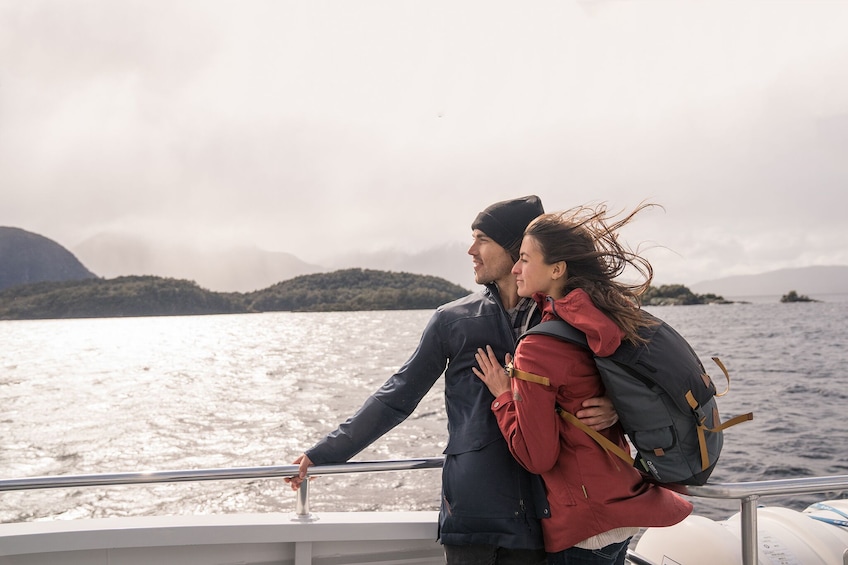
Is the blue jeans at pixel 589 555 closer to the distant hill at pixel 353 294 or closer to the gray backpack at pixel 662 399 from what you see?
the gray backpack at pixel 662 399

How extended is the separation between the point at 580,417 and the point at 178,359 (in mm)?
46342

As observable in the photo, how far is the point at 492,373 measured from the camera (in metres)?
1.83

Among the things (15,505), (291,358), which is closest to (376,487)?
(15,505)

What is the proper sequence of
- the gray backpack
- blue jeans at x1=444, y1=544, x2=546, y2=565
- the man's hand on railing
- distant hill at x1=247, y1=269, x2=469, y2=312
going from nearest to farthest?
the gray backpack < blue jeans at x1=444, y1=544, x2=546, y2=565 < the man's hand on railing < distant hill at x1=247, y1=269, x2=469, y2=312

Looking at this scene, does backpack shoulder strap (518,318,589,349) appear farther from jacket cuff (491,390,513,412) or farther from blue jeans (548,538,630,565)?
blue jeans (548,538,630,565)

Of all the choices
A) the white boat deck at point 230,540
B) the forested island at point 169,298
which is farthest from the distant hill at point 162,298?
the white boat deck at point 230,540

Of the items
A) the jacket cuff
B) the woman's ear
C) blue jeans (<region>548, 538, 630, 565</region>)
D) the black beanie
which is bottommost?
blue jeans (<region>548, 538, 630, 565</region>)

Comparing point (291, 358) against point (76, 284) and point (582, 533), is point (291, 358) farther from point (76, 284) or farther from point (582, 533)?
point (76, 284)

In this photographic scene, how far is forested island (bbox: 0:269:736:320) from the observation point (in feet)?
376

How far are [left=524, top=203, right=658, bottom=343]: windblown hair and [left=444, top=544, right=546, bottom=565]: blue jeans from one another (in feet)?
2.40

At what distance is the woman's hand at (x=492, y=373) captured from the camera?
5.90 ft

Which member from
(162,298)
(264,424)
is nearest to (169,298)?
(162,298)

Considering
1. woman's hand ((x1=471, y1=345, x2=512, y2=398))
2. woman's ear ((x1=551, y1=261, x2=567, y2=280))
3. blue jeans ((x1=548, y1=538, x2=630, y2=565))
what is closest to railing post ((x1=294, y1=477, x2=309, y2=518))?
woman's hand ((x1=471, y1=345, x2=512, y2=398))

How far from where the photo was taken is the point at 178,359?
44.7 m
